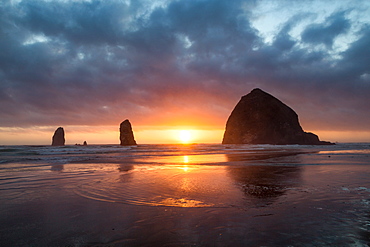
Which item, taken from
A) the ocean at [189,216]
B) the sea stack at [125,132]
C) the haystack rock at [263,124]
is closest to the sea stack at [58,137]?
the sea stack at [125,132]

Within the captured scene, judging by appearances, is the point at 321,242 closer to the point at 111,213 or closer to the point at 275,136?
the point at 111,213

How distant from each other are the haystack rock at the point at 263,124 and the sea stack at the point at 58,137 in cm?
10089

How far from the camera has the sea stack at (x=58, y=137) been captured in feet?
399

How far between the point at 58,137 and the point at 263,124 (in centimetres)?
12118

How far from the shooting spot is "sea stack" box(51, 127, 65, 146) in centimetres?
12162

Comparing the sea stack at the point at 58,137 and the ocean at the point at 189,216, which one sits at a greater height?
the sea stack at the point at 58,137

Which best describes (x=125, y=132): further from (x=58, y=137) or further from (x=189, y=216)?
(x=189, y=216)

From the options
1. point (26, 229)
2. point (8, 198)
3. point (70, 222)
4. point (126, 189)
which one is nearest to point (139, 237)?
point (70, 222)

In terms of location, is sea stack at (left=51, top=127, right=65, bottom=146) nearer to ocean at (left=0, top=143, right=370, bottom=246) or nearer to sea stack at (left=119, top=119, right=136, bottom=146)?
sea stack at (left=119, top=119, right=136, bottom=146)

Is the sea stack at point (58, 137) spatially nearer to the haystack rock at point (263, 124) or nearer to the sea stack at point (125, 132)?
the sea stack at point (125, 132)

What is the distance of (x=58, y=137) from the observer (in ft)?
401

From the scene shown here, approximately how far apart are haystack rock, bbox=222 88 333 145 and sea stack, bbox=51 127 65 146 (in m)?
101

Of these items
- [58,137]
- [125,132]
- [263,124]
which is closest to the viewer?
[125,132]

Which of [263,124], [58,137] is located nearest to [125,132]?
[58,137]
